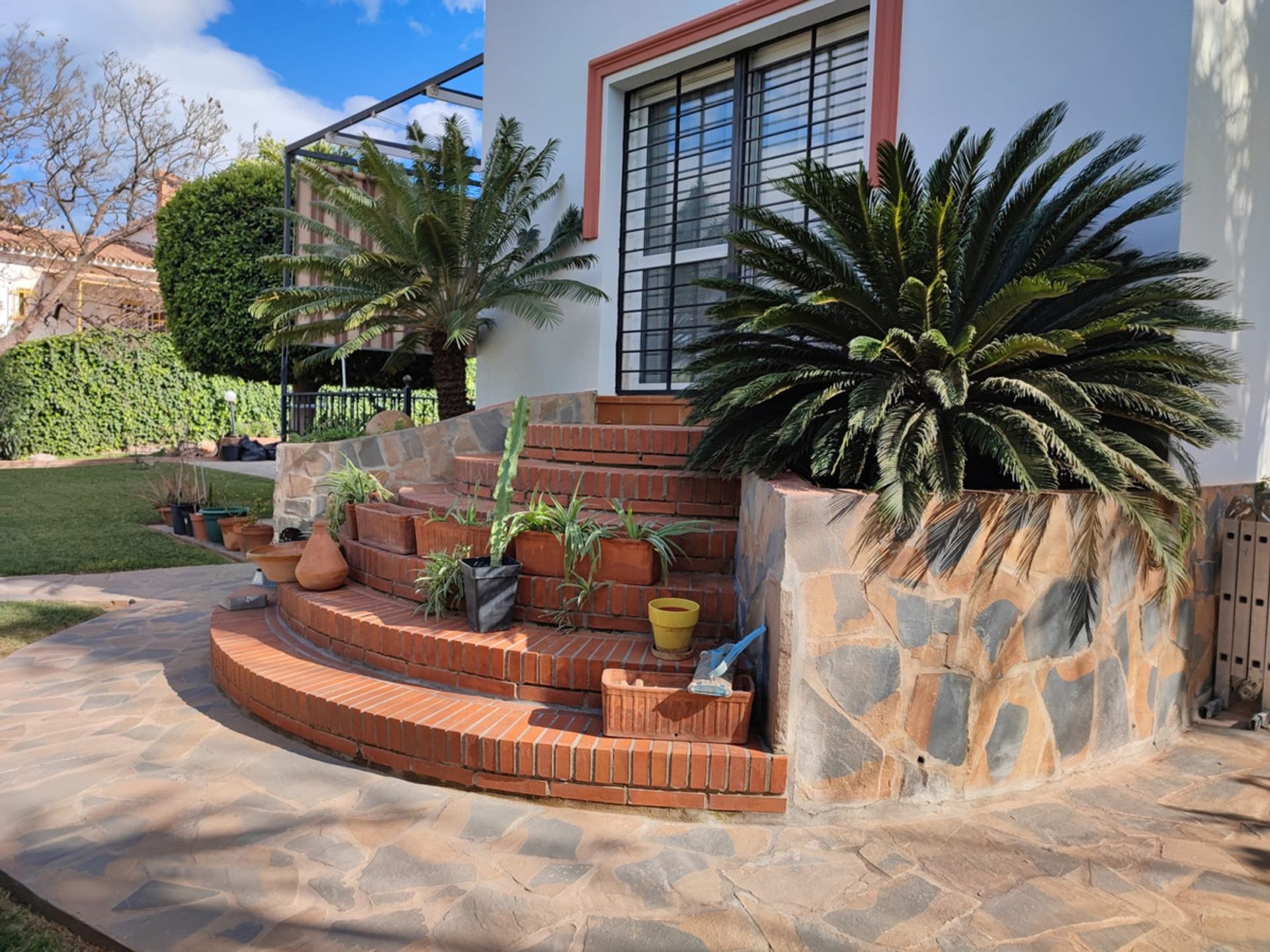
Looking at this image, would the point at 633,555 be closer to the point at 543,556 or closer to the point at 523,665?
the point at 543,556

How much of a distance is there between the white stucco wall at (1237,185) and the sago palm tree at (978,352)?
0.53 meters

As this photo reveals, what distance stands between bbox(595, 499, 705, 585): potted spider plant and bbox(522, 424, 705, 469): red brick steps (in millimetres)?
779

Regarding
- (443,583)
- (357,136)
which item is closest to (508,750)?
(443,583)

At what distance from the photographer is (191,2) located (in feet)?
93.5

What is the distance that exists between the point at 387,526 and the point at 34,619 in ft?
10.2

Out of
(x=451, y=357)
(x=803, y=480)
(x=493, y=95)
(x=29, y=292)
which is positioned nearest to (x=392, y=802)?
(x=803, y=480)

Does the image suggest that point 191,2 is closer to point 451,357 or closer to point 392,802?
point 451,357

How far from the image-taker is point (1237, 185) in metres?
4.14

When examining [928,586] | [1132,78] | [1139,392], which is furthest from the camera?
[1132,78]

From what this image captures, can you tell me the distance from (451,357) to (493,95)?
2.63 metres

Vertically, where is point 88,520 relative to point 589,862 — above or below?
above

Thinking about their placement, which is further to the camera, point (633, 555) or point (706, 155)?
point (706, 155)

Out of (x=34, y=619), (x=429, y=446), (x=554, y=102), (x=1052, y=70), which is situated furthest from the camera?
(x=554, y=102)

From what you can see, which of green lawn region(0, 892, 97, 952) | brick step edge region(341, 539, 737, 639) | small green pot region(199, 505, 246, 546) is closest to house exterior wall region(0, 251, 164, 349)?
small green pot region(199, 505, 246, 546)
